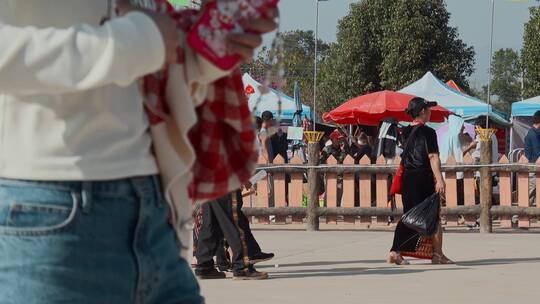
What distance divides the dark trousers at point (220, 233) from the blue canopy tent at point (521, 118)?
67.1 feet

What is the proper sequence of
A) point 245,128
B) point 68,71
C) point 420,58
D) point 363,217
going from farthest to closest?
point 420,58 < point 363,217 < point 245,128 < point 68,71

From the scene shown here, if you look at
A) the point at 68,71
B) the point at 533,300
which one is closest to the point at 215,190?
the point at 68,71

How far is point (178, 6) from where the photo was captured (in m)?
2.80

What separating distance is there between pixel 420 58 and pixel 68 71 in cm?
4984

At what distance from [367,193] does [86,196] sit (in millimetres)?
13974

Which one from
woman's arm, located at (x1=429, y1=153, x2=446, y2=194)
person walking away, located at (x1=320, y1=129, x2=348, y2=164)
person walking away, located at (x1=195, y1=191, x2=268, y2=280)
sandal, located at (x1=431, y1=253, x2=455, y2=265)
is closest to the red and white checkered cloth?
person walking away, located at (x1=195, y1=191, x2=268, y2=280)

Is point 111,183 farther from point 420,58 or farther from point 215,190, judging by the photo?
point 420,58

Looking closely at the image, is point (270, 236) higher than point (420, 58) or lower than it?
lower

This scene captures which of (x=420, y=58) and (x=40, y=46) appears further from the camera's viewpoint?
(x=420, y=58)

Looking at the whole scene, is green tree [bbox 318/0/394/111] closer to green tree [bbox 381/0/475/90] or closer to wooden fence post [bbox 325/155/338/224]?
green tree [bbox 381/0/475/90]

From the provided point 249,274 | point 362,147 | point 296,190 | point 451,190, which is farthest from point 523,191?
point 249,274

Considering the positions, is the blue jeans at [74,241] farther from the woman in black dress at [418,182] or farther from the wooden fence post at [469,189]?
the wooden fence post at [469,189]

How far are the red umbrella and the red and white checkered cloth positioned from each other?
21.7m

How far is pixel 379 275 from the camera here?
1052 centimetres
